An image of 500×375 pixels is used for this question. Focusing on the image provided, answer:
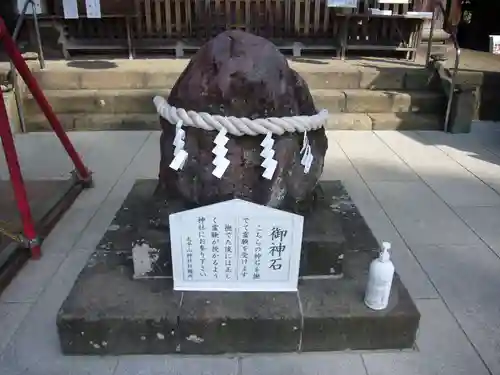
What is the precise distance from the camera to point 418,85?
5785mm

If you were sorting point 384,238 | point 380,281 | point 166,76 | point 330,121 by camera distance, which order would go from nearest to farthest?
point 380,281
point 384,238
point 330,121
point 166,76

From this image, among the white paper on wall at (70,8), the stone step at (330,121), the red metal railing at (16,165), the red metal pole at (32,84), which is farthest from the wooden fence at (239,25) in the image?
the red metal railing at (16,165)

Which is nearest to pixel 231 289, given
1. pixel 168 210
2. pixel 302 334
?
pixel 302 334

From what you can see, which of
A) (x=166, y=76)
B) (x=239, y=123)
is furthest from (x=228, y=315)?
(x=166, y=76)

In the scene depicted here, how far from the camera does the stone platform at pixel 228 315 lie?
Result: 199 cm

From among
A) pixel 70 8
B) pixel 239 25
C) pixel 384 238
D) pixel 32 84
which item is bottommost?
pixel 384 238

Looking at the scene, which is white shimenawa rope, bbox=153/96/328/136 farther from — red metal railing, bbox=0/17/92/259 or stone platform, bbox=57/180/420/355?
red metal railing, bbox=0/17/92/259

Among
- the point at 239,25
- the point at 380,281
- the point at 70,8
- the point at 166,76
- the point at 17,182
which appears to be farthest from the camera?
the point at 239,25

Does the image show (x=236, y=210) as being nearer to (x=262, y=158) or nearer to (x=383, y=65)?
(x=262, y=158)

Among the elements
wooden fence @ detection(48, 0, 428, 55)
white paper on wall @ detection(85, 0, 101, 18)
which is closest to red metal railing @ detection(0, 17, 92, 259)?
white paper on wall @ detection(85, 0, 101, 18)

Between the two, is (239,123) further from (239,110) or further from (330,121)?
(330,121)

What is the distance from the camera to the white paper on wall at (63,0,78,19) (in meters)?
6.07

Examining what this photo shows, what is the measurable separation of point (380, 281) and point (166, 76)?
431 cm

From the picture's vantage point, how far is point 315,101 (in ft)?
18.1
